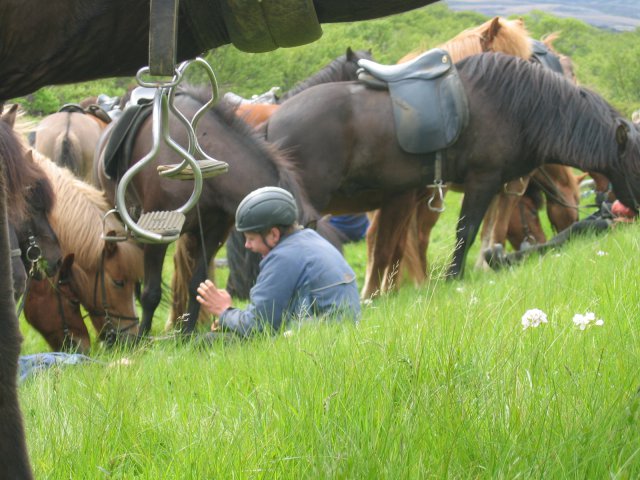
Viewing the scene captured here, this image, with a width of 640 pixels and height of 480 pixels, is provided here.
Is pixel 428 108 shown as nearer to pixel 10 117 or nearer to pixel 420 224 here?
pixel 420 224

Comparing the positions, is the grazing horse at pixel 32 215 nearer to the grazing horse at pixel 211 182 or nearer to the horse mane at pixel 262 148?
the grazing horse at pixel 211 182

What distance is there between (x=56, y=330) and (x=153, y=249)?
1.07m

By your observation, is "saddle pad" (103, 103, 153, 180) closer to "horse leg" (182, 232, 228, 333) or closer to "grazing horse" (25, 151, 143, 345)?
"grazing horse" (25, 151, 143, 345)

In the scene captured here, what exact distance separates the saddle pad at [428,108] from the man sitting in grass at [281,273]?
2.52 meters

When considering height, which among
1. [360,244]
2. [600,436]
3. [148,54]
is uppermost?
[148,54]

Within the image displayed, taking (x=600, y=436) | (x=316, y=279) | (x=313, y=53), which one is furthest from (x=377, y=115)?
(x=313, y=53)

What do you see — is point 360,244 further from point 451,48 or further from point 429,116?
A: point 429,116

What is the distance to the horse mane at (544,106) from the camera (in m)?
8.86

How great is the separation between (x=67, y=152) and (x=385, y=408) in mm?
9252

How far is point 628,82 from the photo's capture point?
1545 inches

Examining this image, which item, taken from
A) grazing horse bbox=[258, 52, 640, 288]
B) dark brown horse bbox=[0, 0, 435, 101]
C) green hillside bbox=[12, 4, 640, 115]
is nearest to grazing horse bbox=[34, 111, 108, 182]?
grazing horse bbox=[258, 52, 640, 288]

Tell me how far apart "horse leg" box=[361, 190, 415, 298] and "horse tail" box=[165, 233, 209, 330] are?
193 cm

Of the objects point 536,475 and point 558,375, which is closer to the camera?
point 536,475

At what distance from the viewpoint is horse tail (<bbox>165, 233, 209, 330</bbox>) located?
8.44 metres
